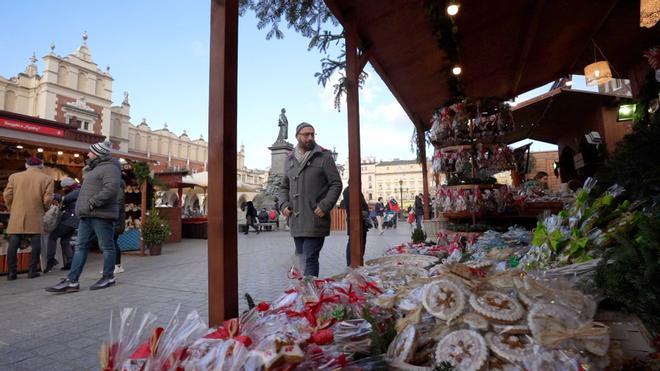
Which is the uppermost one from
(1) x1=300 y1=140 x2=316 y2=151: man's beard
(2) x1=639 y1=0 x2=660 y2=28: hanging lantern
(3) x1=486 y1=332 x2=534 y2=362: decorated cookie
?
(2) x1=639 y1=0 x2=660 y2=28: hanging lantern

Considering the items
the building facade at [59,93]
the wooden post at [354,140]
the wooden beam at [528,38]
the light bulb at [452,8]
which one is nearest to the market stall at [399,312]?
the wooden post at [354,140]

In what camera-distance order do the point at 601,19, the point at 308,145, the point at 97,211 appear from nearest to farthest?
the point at 308,145 < the point at 97,211 < the point at 601,19

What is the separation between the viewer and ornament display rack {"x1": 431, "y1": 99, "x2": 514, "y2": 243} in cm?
525

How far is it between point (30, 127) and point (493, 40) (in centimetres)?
1598

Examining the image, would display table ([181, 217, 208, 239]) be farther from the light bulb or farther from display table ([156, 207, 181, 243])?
the light bulb

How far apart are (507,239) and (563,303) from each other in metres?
2.74

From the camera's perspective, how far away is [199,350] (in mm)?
1342

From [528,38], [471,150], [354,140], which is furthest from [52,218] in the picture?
[528,38]

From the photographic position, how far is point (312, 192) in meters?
3.62

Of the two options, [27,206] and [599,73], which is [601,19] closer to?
[599,73]

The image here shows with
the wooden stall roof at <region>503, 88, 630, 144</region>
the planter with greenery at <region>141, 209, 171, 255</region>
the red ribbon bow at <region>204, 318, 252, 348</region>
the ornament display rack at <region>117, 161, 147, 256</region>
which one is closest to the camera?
the red ribbon bow at <region>204, 318, 252, 348</region>

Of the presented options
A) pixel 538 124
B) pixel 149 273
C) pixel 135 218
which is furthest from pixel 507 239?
pixel 538 124

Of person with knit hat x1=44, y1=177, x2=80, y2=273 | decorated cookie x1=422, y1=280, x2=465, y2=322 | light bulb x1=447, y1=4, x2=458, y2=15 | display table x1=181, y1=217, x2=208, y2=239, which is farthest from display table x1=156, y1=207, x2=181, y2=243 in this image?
decorated cookie x1=422, y1=280, x2=465, y2=322

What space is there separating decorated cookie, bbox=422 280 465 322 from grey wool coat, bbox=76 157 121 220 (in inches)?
172
